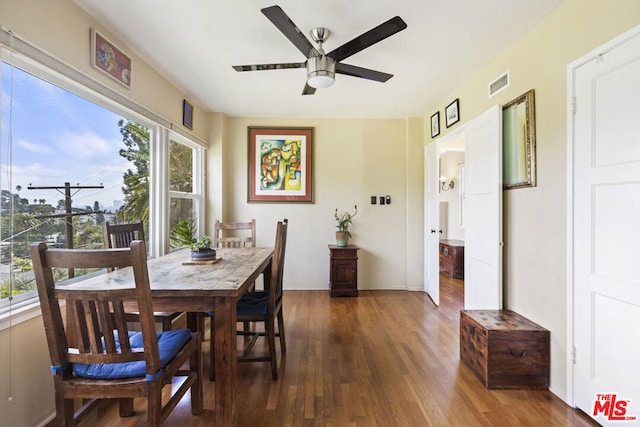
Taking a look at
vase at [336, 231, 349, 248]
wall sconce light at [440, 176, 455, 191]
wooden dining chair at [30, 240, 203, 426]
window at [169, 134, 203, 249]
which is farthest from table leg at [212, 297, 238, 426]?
wall sconce light at [440, 176, 455, 191]

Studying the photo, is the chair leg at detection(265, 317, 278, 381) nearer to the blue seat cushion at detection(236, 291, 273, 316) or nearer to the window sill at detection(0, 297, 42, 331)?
the blue seat cushion at detection(236, 291, 273, 316)

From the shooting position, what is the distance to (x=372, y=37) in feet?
5.94

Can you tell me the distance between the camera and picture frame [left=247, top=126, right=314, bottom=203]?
166 inches

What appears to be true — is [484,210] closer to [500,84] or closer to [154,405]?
[500,84]

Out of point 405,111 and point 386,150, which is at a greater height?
point 405,111

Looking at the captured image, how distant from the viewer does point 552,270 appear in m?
1.91

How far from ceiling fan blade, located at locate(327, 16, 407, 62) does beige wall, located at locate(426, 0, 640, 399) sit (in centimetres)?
100

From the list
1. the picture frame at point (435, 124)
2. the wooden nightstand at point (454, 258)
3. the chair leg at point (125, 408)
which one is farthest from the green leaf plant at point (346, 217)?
the chair leg at point (125, 408)

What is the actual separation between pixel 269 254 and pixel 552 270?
80.0 inches

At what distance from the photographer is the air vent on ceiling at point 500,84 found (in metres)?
2.37

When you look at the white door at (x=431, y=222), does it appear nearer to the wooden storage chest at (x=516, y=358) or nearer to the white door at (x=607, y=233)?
the wooden storage chest at (x=516, y=358)

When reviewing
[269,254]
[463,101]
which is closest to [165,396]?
[269,254]

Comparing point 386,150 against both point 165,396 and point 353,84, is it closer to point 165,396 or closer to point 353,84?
point 353,84

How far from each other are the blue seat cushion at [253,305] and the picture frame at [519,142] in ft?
6.94
